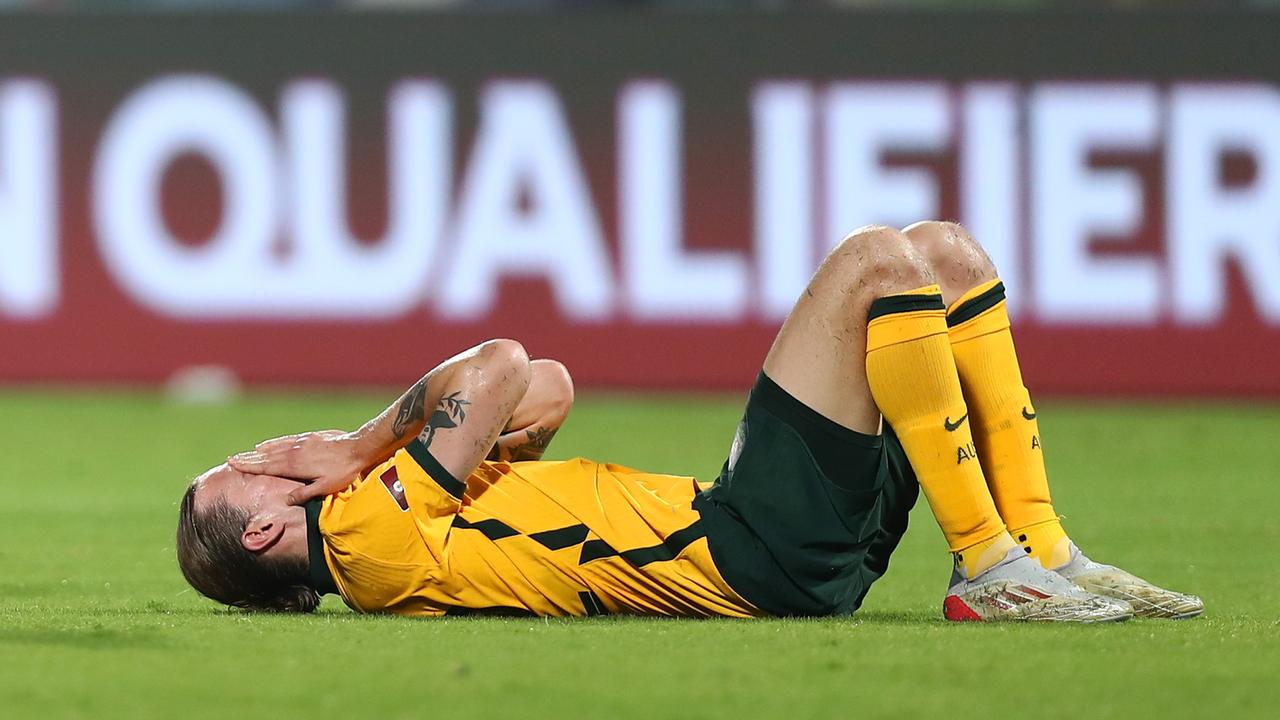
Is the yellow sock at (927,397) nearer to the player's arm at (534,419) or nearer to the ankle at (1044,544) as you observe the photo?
the ankle at (1044,544)

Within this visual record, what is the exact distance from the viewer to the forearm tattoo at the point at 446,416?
424 cm

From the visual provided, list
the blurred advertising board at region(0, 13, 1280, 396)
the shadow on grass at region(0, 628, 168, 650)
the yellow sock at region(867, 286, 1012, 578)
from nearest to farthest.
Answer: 1. the shadow on grass at region(0, 628, 168, 650)
2. the yellow sock at region(867, 286, 1012, 578)
3. the blurred advertising board at region(0, 13, 1280, 396)

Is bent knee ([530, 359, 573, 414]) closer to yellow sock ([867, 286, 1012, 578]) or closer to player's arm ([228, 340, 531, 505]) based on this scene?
player's arm ([228, 340, 531, 505])

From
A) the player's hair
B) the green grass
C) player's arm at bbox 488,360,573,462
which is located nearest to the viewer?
the green grass

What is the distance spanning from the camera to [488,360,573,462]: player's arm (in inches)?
185

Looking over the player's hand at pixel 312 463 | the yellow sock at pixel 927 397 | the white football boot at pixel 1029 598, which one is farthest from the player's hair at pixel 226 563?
the white football boot at pixel 1029 598

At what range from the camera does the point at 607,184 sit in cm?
1060

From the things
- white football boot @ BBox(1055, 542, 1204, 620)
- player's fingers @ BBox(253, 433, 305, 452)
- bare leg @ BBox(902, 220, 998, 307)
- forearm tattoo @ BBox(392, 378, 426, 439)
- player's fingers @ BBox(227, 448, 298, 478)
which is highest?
bare leg @ BBox(902, 220, 998, 307)

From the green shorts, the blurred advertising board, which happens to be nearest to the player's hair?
the green shorts

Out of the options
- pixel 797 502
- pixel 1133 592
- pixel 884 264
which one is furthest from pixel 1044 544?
pixel 884 264

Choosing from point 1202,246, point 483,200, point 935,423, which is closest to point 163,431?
point 483,200

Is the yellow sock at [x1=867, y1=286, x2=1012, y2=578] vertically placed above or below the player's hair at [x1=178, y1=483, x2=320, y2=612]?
above

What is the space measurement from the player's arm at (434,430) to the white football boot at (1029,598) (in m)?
1.07

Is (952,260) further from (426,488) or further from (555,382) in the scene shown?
(426,488)
